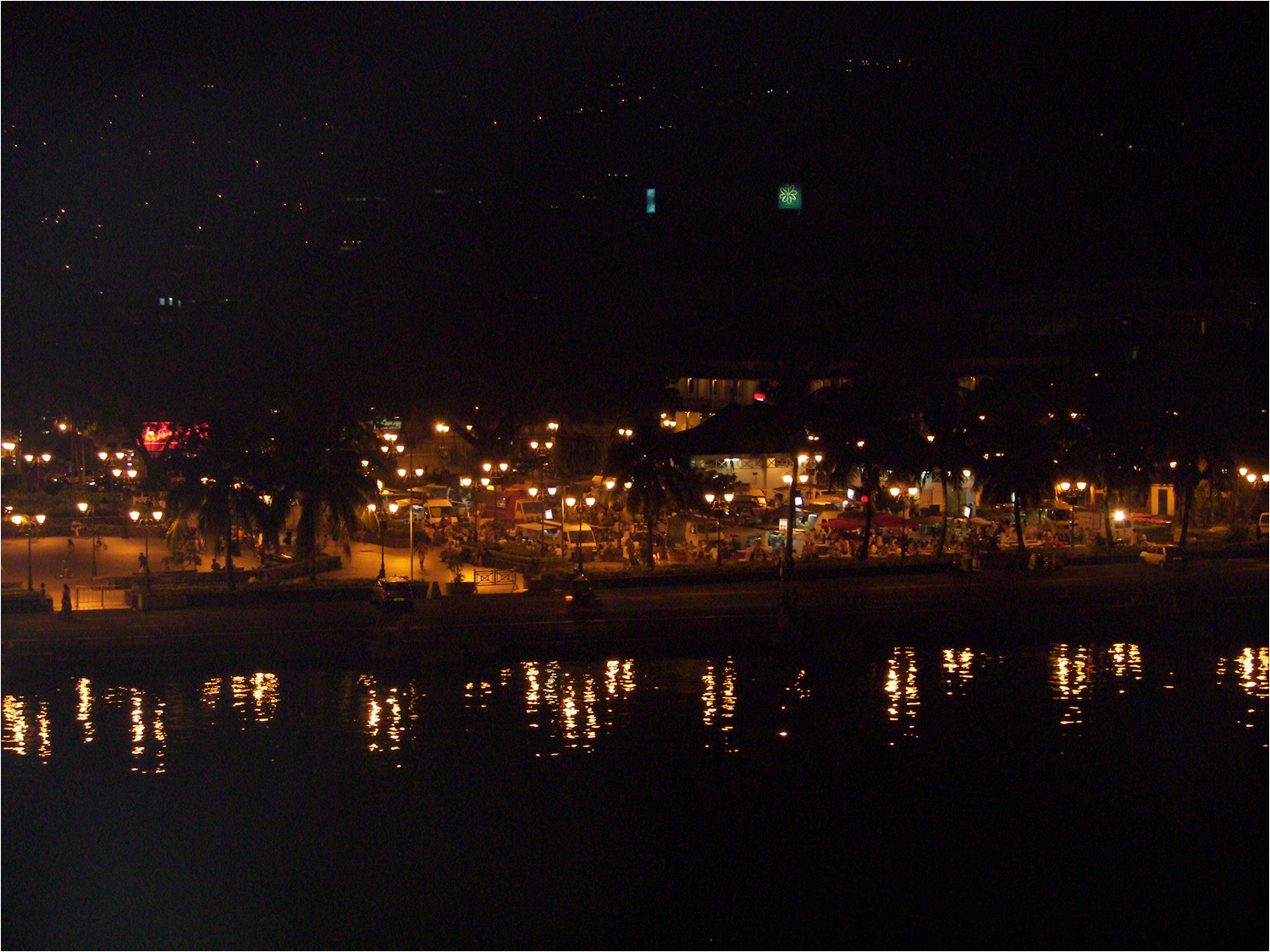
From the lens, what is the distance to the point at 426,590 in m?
27.3

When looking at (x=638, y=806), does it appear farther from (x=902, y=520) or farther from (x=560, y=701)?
(x=902, y=520)

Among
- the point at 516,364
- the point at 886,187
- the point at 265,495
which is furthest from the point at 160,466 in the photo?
the point at 886,187

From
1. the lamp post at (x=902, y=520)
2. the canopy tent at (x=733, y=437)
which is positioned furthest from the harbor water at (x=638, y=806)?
the canopy tent at (x=733, y=437)

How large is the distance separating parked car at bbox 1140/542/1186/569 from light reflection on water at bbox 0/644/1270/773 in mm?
8218

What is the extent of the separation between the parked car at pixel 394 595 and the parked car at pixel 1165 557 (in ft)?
73.2

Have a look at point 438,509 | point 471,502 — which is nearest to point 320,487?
point 438,509

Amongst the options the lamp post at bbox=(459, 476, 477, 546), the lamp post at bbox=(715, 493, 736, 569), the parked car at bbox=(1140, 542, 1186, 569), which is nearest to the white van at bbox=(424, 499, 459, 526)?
the lamp post at bbox=(459, 476, 477, 546)

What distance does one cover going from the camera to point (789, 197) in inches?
3693

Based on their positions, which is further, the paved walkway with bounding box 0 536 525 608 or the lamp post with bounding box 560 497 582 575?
the lamp post with bounding box 560 497 582 575

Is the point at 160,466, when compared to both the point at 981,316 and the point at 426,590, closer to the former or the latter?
the point at 426,590

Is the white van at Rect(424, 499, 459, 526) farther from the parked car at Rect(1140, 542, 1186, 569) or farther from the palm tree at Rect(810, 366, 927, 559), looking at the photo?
the parked car at Rect(1140, 542, 1186, 569)

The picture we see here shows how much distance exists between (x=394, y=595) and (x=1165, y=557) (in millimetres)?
22920

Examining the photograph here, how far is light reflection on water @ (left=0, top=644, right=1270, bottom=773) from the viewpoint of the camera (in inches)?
765

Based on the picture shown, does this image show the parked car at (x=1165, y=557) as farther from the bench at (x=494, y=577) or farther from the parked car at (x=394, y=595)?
the parked car at (x=394, y=595)
